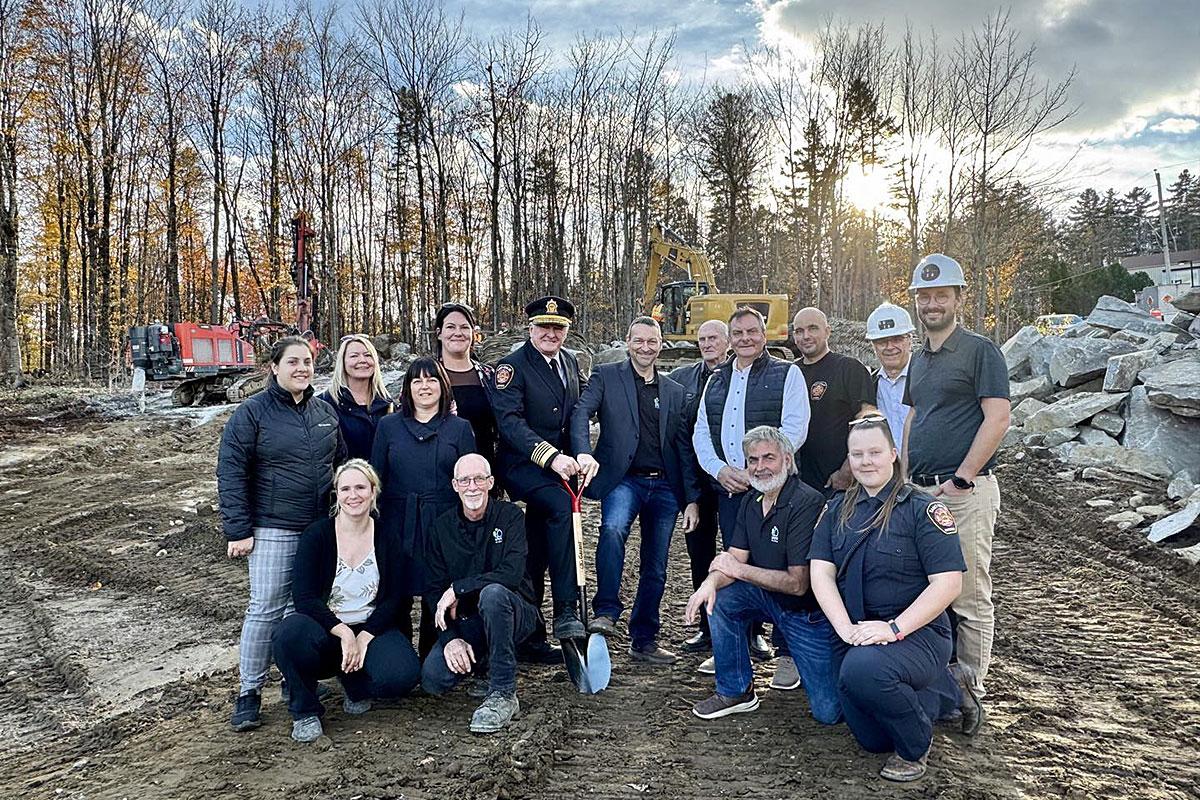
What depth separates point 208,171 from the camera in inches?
1073

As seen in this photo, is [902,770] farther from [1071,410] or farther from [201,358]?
[201,358]

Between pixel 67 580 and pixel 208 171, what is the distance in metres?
25.1

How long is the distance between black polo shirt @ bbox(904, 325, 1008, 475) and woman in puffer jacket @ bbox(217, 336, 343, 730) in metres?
2.95

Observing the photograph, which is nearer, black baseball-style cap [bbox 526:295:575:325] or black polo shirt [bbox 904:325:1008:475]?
black polo shirt [bbox 904:325:1008:475]

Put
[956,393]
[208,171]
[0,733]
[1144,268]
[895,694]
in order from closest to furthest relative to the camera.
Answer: [895,694] → [956,393] → [0,733] → [208,171] → [1144,268]

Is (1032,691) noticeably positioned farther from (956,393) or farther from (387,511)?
(387,511)

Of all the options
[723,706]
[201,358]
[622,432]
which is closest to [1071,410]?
[622,432]

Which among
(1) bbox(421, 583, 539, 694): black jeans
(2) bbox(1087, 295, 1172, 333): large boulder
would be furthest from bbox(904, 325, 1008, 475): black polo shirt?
(2) bbox(1087, 295, 1172, 333): large boulder

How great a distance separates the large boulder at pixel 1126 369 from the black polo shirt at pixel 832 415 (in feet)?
24.2

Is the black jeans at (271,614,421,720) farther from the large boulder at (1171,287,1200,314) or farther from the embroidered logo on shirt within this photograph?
the large boulder at (1171,287,1200,314)

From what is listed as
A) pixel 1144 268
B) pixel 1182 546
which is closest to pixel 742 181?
pixel 1182 546

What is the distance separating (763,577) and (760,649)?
3.62 feet

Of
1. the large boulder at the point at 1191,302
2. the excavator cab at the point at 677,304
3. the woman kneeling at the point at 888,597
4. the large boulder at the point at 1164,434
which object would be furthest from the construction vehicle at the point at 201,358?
the large boulder at the point at 1191,302

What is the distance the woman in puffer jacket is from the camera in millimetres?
3570
